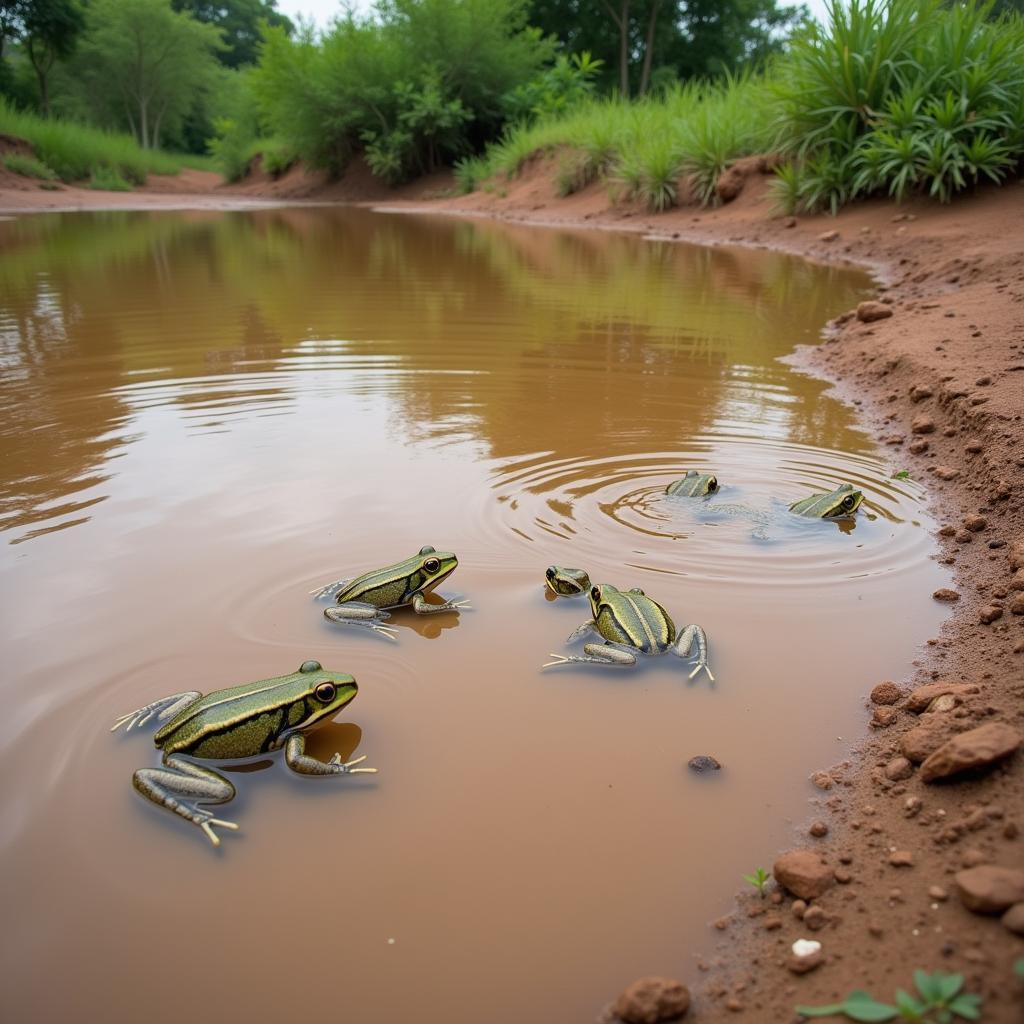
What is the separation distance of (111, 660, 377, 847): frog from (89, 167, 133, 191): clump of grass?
4331 centimetres

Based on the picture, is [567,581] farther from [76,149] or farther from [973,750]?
[76,149]

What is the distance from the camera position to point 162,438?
601cm

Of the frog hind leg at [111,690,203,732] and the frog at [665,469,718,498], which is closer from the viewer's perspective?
the frog hind leg at [111,690,203,732]

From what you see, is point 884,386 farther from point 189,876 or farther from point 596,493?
point 189,876

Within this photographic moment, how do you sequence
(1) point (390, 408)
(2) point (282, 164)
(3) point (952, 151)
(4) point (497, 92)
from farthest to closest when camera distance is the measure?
(2) point (282, 164), (4) point (497, 92), (3) point (952, 151), (1) point (390, 408)

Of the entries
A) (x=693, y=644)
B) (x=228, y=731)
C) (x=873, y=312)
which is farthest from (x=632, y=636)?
(x=873, y=312)

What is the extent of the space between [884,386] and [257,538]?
5393 millimetres

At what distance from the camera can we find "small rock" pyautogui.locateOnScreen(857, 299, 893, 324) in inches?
339

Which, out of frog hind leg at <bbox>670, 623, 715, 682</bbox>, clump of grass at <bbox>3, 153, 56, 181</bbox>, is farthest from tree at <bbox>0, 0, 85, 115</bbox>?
frog hind leg at <bbox>670, 623, 715, 682</bbox>

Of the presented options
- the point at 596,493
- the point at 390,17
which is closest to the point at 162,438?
the point at 596,493

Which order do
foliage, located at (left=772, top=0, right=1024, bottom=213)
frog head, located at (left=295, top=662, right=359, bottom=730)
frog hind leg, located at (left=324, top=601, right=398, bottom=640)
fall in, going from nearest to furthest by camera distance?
1. frog head, located at (left=295, top=662, right=359, bottom=730)
2. frog hind leg, located at (left=324, top=601, right=398, bottom=640)
3. foliage, located at (left=772, top=0, right=1024, bottom=213)

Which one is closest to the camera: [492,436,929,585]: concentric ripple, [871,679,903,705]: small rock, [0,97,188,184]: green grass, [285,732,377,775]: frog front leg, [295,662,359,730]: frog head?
[285,732,377,775]: frog front leg

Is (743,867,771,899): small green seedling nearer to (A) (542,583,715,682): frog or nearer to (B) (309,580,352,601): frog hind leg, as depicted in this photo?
(A) (542,583,715,682): frog

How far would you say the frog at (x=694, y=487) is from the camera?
195 inches
